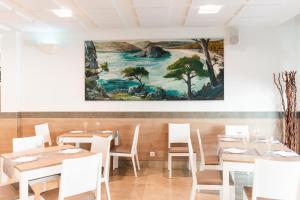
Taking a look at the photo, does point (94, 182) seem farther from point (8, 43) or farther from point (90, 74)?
point (8, 43)

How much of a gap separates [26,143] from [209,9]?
322 centimetres

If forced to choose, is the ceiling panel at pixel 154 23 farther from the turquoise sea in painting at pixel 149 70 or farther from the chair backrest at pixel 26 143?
the chair backrest at pixel 26 143

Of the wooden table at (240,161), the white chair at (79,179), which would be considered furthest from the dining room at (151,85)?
the white chair at (79,179)

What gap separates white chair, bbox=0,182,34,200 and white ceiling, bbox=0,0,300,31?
2.35 m

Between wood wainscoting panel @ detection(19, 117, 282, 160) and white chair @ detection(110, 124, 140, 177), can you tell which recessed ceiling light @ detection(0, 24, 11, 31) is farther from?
white chair @ detection(110, 124, 140, 177)

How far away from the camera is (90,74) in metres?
5.86

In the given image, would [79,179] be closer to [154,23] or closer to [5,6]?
[5,6]

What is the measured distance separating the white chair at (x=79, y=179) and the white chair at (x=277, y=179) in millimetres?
1519

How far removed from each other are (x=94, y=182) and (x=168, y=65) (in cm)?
331

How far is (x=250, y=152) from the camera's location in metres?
3.61

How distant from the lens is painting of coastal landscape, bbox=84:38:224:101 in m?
5.68

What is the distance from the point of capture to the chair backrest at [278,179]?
2.54m

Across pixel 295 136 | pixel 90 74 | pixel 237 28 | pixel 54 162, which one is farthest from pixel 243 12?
pixel 54 162

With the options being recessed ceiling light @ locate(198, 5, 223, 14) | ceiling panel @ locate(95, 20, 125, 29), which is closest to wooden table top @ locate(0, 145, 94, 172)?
ceiling panel @ locate(95, 20, 125, 29)
